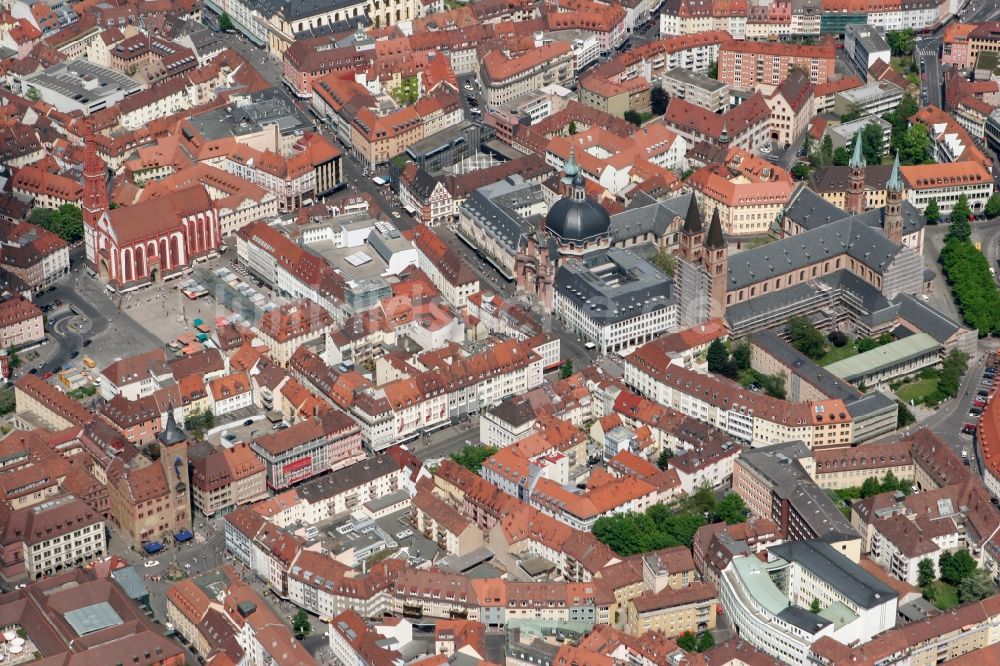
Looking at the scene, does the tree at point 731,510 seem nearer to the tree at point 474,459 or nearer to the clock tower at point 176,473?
the tree at point 474,459

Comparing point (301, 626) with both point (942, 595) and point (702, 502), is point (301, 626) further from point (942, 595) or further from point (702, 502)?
point (942, 595)

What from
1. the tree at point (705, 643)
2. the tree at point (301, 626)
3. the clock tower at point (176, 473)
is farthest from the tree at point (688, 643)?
the clock tower at point (176, 473)

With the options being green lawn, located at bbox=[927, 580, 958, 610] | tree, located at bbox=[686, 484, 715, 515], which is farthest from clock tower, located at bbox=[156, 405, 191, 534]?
green lawn, located at bbox=[927, 580, 958, 610]

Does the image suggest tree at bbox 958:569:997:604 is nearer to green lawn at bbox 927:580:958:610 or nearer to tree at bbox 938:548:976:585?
green lawn at bbox 927:580:958:610

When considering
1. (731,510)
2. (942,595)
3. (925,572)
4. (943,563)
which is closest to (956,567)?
(943,563)

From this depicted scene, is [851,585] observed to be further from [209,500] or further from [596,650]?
[209,500]
